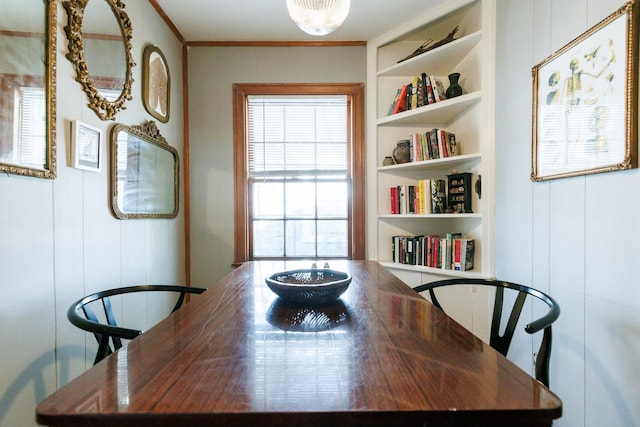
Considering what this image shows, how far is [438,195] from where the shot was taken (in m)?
2.34

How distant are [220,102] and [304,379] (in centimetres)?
260

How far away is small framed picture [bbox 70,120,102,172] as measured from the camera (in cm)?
139

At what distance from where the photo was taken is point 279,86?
267 centimetres

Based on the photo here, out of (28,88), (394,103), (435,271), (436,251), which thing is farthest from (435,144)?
(28,88)

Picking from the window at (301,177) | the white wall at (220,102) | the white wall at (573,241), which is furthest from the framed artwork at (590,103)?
the white wall at (220,102)

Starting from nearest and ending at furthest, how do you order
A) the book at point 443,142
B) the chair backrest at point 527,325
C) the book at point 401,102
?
the chair backrest at point 527,325
the book at point 443,142
the book at point 401,102

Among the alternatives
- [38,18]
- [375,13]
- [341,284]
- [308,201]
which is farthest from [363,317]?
[375,13]

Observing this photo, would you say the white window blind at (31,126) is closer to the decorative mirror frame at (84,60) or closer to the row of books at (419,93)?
the decorative mirror frame at (84,60)

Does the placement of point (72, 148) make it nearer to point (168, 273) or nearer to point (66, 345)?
point (66, 345)

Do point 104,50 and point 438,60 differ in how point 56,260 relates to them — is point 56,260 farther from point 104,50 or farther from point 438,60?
point 438,60

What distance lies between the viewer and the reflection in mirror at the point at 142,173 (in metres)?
1.71

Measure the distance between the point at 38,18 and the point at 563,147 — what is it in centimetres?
224

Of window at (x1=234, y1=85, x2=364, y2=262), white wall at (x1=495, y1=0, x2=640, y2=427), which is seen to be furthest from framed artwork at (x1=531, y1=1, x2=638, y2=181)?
window at (x1=234, y1=85, x2=364, y2=262)

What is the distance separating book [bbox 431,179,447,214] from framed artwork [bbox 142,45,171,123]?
2.06 metres
